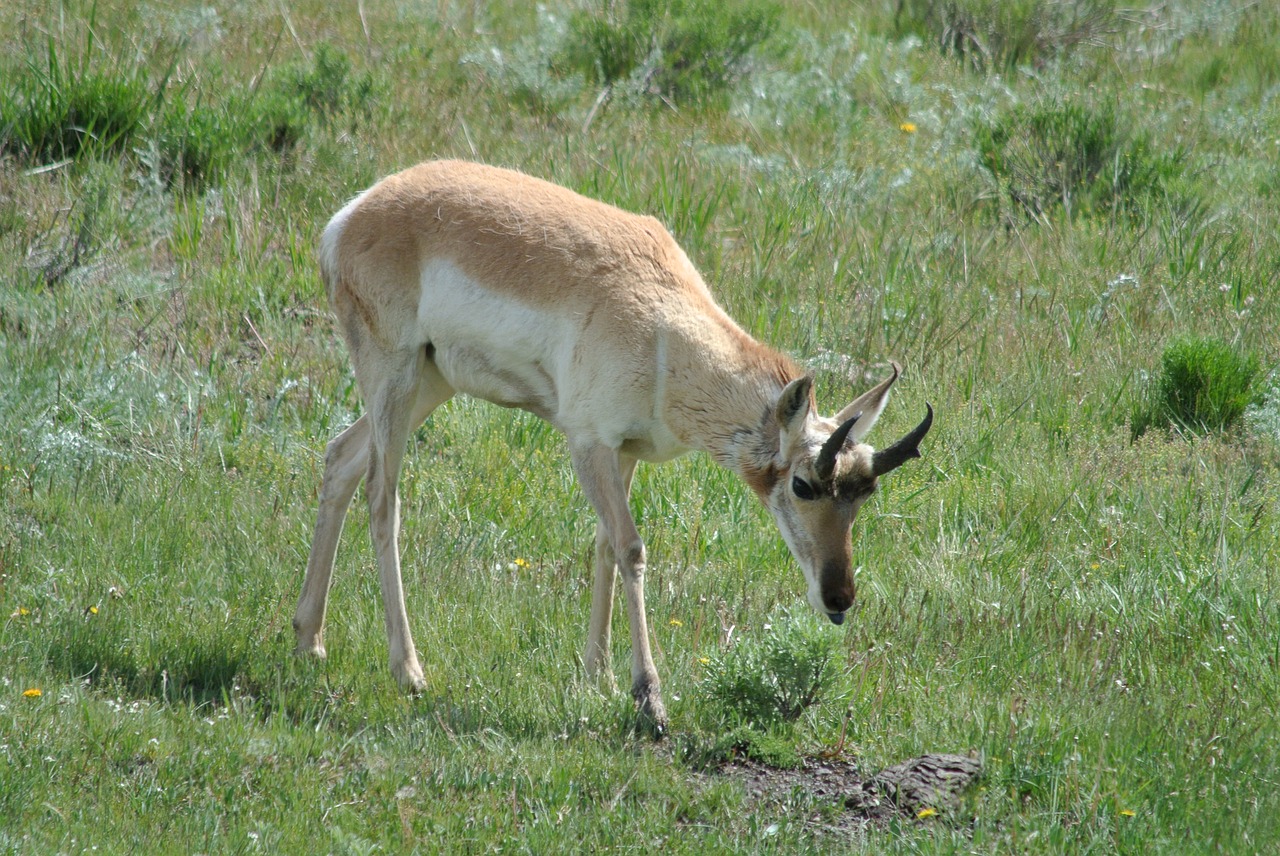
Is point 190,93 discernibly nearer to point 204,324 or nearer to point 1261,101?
point 204,324

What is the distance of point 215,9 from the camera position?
→ 13.1m

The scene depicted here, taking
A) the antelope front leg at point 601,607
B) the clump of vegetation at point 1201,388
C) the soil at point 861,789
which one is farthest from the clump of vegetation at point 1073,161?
the soil at point 861,789

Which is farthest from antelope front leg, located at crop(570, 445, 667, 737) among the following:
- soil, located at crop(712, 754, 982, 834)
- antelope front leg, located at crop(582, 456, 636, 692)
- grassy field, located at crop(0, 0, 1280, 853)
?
soil, located at crop(712, 754, 982, 834)

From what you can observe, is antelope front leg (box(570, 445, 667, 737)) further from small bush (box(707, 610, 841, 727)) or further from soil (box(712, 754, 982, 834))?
soil (box(712, 754, 982, 834))

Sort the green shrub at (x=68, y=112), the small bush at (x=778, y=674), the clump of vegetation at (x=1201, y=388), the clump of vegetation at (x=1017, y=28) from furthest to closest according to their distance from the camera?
the clump of vegetation at (x=1017, y=28), the green shrub at (x=68, y=112), the clump of vegetation at (x=1201, y=388), the small bush at (x=778, y=674)

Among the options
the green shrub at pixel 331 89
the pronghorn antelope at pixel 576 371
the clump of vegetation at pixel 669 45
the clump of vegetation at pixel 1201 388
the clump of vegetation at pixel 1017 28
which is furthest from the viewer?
the clump of vegetation at pixel 1017 28

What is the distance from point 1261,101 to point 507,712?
11575 millimetres

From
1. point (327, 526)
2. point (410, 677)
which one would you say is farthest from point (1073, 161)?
point (410, 677)

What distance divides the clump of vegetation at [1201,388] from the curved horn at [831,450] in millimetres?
3651

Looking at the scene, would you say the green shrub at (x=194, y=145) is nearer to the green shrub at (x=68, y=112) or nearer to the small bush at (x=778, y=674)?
the green shrub at (x=68, y=112)

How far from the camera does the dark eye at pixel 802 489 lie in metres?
4.89

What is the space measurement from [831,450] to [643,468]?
8.89ft

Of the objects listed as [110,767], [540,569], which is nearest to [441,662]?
[540,569]

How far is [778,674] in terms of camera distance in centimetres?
517
